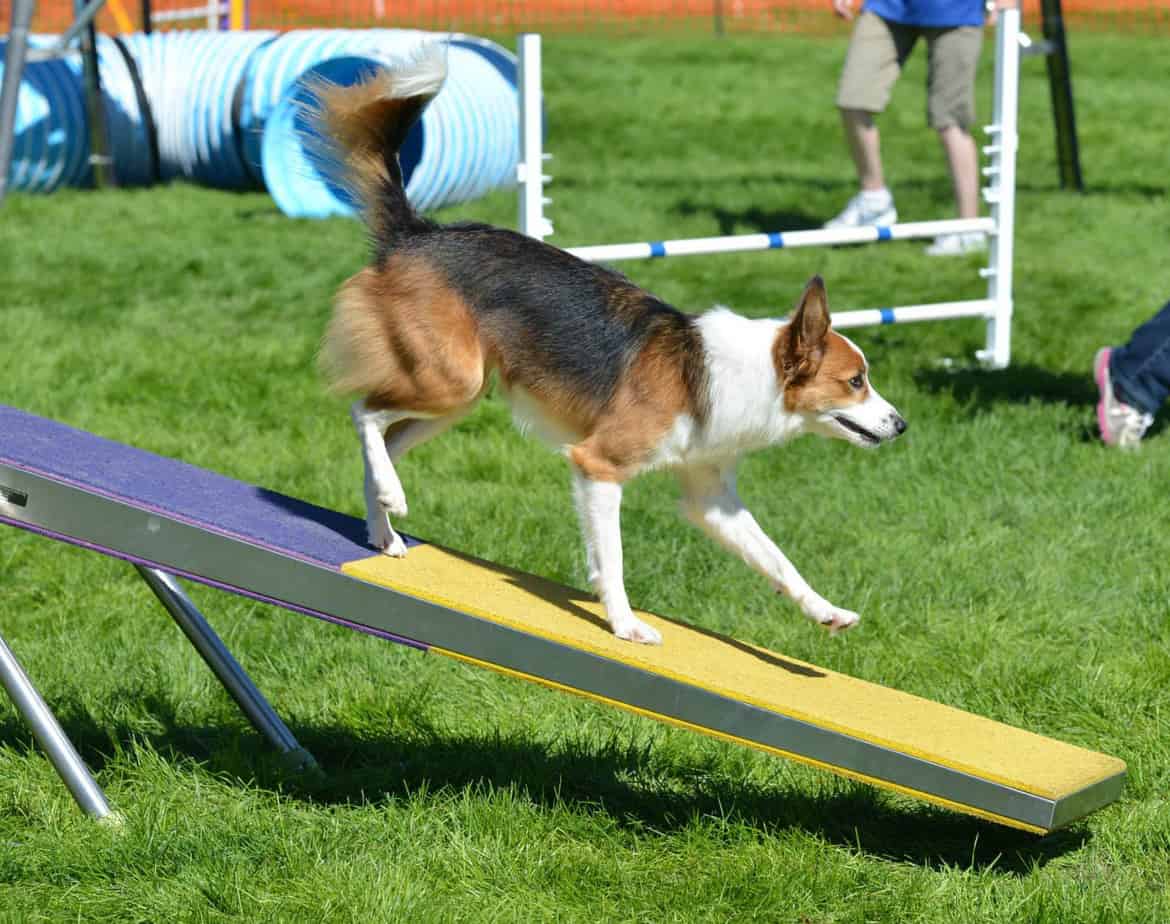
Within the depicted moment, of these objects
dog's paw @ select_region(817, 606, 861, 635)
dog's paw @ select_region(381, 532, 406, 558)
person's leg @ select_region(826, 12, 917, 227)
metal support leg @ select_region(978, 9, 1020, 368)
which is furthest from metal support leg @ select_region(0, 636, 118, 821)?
person's leg @ select_region(826, 12, 917, 227)

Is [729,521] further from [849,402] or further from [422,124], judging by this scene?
[422,124]

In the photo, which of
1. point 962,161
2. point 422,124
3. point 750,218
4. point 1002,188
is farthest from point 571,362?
point 422,124

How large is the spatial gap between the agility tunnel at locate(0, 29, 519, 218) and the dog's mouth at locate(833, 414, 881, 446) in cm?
791

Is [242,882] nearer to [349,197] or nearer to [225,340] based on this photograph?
[349,197]

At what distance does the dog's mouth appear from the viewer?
387 centimetres

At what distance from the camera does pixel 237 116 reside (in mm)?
12500

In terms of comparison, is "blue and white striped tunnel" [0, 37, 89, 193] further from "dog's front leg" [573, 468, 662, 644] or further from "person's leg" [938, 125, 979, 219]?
"dog's front leg" [573, 468, 662, 644]

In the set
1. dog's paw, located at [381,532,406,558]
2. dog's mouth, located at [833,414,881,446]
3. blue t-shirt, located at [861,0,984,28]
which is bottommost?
dog's paw, located at [381,532,406,558]

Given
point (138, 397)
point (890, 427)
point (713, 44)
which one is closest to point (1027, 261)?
point (138, 397)

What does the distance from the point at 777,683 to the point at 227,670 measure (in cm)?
144

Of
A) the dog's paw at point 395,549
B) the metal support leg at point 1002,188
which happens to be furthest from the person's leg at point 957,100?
the dog's paw at point 395,549

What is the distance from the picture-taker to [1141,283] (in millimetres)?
9375

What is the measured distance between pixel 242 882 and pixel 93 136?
10.3m

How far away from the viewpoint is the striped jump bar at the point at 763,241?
654 cm
